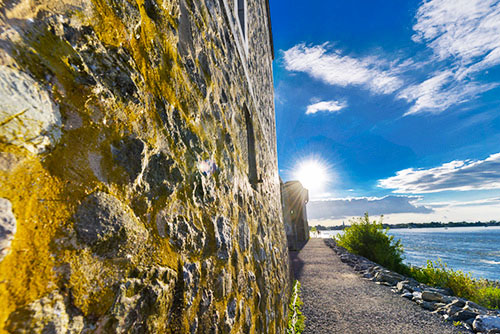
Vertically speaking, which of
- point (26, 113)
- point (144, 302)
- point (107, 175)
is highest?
point (26, 113)

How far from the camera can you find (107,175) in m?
0.71

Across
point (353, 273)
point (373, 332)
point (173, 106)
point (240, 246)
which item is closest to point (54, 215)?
point (173, 106)

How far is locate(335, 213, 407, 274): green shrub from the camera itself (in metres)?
10.1

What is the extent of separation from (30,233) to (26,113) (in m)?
0.27

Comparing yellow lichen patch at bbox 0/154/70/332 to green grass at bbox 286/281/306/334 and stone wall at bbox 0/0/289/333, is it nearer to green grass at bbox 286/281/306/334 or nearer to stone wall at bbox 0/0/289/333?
stone wall at bbox 0/0/289/333

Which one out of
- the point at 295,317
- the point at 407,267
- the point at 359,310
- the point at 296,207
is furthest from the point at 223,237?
the point at 296,207

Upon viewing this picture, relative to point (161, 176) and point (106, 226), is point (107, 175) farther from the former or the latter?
point (161, 176)

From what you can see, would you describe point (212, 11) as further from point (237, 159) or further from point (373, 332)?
point (373, 332)

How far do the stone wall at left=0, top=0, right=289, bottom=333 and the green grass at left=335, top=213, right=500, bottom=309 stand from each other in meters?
8.33

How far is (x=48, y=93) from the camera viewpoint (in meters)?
0.58

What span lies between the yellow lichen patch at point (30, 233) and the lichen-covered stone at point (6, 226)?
1cm

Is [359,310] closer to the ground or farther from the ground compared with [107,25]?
closer to the ground

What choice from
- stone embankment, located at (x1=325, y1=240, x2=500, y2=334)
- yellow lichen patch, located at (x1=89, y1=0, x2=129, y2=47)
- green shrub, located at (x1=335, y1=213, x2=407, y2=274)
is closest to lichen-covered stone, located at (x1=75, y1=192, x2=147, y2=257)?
yellow lichen patch, located at (x1=89, y1=0, x2=129, y2=47)

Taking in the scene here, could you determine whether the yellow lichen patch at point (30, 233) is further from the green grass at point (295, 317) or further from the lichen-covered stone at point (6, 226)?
the green grass at point (295, 317)
